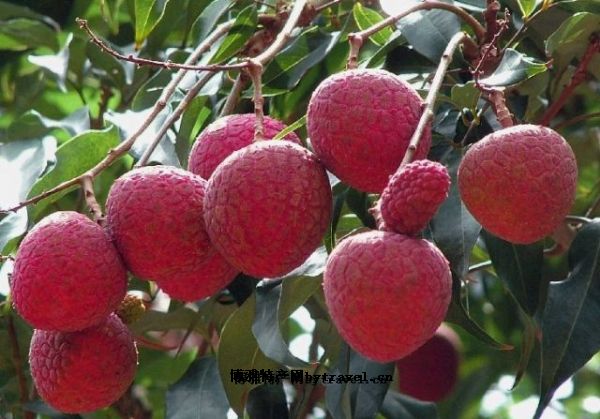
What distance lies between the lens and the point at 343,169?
908 mm

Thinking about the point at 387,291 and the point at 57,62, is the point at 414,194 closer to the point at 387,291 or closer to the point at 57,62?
the point at 387,291

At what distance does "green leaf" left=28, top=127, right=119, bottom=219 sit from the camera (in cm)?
120

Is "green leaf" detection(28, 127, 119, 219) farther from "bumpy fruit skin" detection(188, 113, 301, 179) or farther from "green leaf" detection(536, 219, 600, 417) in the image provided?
"green leaf" detection(536, 219, 600, 417)

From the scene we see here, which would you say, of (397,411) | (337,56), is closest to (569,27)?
(337,56)

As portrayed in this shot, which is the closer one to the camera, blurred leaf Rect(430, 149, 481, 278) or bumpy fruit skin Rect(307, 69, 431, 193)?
bumpy fruit skin Rect(307, 69, 431, 193)

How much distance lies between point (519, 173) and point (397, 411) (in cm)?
60

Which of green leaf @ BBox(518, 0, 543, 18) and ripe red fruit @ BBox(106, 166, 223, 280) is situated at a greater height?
green leaf @ BBox(518, 0, 543, 18)

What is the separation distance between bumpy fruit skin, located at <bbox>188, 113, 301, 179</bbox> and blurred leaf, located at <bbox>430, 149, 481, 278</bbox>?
0.16 meters

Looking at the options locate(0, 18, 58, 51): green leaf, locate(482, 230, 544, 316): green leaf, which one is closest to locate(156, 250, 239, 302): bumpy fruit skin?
locate(482, 230, 544, 316): green leaf

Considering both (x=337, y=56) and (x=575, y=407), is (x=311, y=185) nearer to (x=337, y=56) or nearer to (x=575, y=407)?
(x=337, y=56)

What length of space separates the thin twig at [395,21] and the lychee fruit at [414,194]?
181mm

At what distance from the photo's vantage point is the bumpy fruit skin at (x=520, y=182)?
89cm

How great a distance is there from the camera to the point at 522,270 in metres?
1.12

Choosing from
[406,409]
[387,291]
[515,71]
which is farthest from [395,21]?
[406,409]
